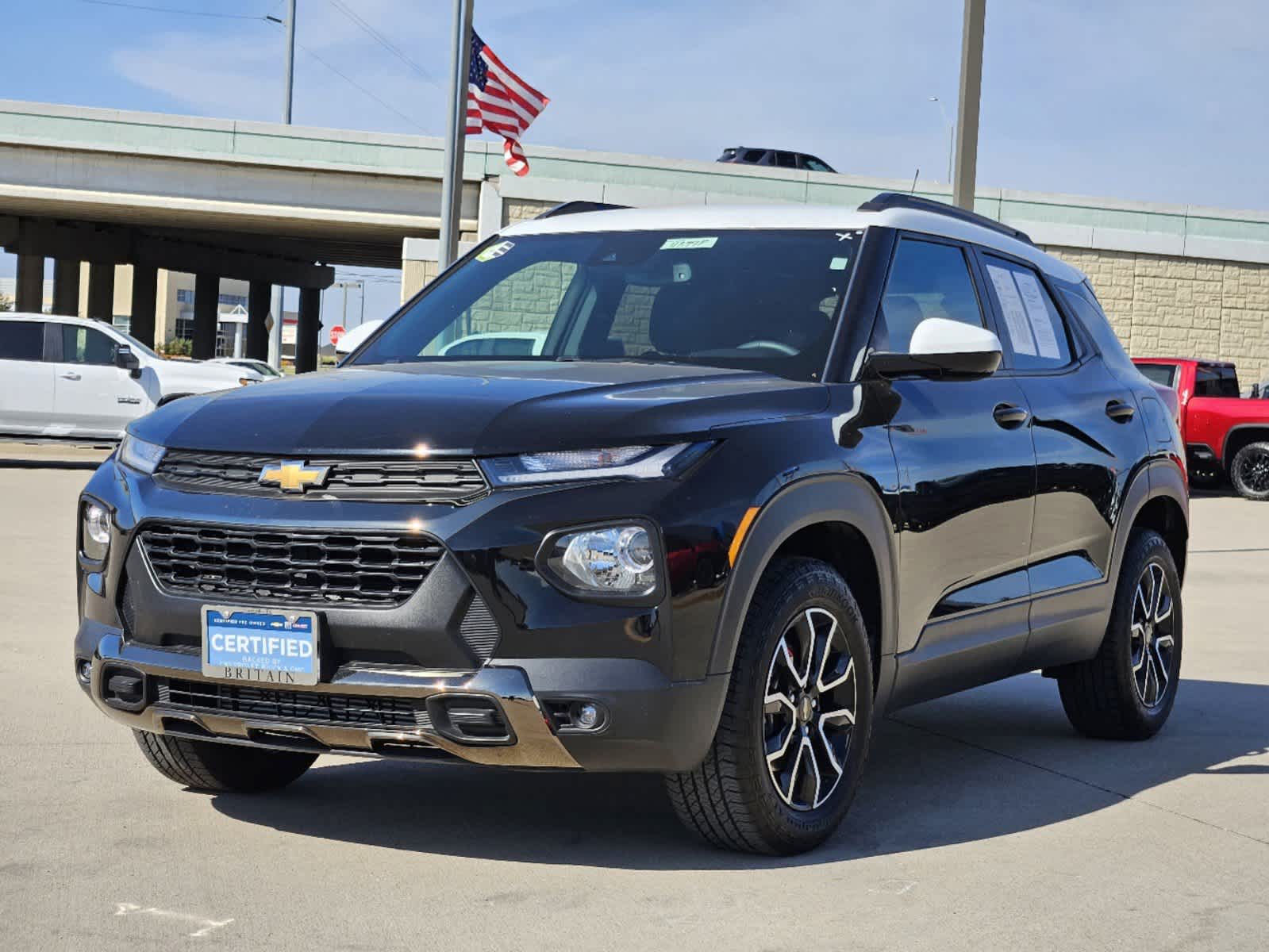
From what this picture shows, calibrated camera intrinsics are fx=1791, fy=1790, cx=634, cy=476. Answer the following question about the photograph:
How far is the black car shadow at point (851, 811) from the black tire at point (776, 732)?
0.36 ft

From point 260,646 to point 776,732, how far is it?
1.38 m

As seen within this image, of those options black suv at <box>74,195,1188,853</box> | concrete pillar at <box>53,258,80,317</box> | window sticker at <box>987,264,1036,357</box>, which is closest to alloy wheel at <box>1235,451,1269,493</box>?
window sticker at <box>987,264,1036,357</box>

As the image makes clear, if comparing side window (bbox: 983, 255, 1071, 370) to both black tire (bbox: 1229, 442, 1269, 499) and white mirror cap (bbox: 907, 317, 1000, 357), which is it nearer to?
white mirror cap (bbox: 907, 317, 1000, 357)

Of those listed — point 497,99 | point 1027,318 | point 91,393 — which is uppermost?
point 497,99

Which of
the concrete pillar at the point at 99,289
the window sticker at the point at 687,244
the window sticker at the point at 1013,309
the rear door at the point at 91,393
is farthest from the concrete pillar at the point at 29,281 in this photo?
the window sticker at the point at 687,244

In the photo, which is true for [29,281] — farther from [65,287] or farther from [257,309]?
[257,309]

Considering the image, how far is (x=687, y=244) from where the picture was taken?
591cm

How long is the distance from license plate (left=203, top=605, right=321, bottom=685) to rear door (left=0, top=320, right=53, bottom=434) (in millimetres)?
19704

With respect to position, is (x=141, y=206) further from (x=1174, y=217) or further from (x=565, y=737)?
(x=565, y=737)

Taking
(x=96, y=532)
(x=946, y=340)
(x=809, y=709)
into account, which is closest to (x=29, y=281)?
(x=96, y=532)

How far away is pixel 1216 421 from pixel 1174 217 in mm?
11462

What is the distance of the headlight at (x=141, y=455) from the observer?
473cm

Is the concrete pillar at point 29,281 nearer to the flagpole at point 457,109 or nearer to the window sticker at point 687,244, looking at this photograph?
the flagpole at point 457,109

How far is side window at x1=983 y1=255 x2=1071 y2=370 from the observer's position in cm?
644
